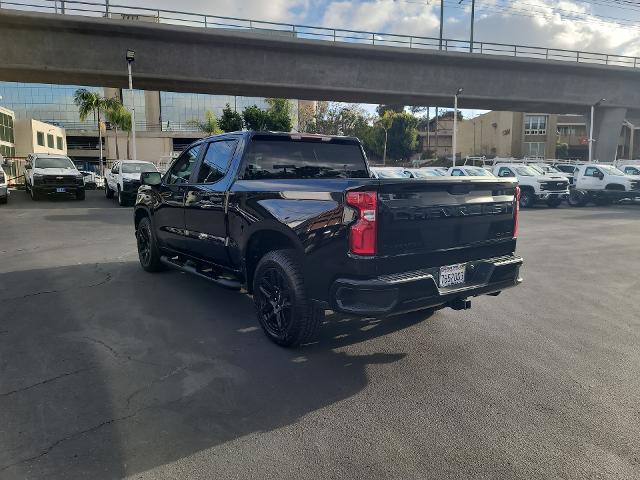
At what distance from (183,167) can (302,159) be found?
1.87m

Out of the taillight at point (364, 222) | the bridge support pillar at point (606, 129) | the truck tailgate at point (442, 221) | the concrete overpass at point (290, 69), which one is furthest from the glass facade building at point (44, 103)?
the taillight at point (364, 222)

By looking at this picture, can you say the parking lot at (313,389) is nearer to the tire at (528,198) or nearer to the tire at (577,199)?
the tire at (528,198)

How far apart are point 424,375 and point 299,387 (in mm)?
1041

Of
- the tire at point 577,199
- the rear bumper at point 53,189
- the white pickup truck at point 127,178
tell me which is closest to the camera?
the white pickup truck at point 127,178

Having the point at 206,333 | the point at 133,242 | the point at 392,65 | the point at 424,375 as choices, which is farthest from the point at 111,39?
the point at 424,375

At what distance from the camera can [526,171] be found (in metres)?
22.2

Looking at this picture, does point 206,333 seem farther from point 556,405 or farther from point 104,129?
point 104,129

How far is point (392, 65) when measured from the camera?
→ 30.4 m

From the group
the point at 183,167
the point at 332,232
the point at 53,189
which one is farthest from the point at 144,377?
the point at 53,189

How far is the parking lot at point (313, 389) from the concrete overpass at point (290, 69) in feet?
74.5

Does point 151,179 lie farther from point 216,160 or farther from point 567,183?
point 567,183

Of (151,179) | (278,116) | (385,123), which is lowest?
(151,179)

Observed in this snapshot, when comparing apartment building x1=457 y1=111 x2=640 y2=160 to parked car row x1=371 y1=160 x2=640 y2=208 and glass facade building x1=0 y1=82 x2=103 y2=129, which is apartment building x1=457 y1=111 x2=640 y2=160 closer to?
parked car row x1=371 y1=160 x2=640 y2=208

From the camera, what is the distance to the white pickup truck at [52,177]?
2072cm
